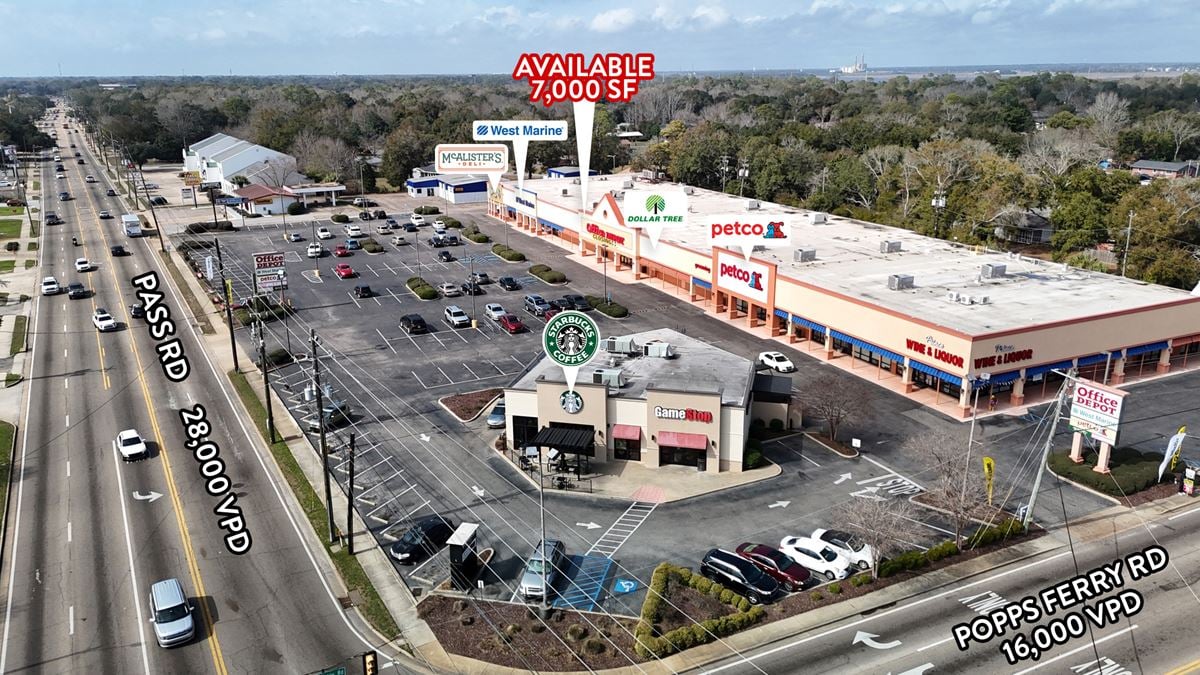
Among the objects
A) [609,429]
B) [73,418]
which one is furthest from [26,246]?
[609,429]

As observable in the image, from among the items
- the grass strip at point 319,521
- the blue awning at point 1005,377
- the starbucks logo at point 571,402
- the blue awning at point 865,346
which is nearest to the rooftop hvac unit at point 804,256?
the blue awning at point 865,346

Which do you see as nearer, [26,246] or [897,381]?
[897,381]

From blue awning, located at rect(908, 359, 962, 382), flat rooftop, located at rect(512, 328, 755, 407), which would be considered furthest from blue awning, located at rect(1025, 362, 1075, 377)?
flat rooftop, located at rect(512, 328, 755, 407)

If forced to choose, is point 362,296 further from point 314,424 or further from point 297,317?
point 314,424

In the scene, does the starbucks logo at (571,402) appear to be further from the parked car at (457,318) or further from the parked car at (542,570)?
the parked car at (457,318)

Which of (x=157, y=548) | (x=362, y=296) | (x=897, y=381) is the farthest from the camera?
(x=362, y=296)

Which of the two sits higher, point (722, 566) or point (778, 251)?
point (778, 251)

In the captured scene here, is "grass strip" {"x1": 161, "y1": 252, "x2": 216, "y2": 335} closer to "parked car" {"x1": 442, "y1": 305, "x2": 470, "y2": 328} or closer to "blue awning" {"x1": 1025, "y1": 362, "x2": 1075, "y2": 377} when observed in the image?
"parked car" {"x1": 442, "y1": 305, "x2": 470, "y2": 328}
